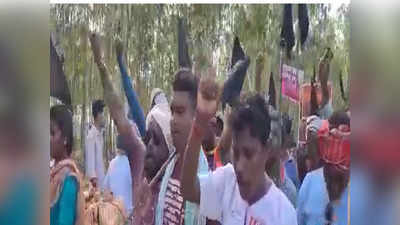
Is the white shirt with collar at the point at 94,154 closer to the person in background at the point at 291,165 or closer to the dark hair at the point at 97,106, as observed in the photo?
the dark hair at the point at 97,106

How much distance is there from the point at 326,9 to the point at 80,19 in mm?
1265

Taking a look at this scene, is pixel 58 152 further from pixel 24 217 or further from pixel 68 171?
pixel 24 217

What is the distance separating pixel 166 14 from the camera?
10.6ft

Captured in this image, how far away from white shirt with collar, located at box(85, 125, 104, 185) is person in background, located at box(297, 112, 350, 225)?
1.06 meters

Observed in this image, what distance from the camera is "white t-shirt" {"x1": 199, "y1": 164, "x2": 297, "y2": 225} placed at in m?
3.28

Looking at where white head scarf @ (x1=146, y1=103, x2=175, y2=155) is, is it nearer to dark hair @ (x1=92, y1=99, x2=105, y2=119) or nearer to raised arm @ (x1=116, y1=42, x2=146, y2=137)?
raised arm @ (x1=116, y1=42, x2=146, y2=137)

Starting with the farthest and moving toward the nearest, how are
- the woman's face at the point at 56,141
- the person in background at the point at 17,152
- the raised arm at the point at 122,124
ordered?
the raised arm at the point at 122,124, the woman's face at the point at 56,141, the person in background at the point at 17,152

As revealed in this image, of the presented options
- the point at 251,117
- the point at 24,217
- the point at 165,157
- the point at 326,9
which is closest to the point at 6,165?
the point at 24,217

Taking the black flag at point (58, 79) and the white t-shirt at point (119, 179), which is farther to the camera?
the white t-shirt at point (119, 179)

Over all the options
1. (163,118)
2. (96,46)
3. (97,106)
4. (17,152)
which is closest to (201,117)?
Answer: (163,118)

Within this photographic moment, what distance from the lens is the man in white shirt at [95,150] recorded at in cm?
328

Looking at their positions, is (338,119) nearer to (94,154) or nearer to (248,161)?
(248,161)

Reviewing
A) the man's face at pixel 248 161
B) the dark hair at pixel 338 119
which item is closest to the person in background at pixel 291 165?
the man's face at pixel 248 161

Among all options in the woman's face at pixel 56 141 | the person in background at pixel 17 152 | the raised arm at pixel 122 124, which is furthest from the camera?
the raised arm at pixel 122 124
